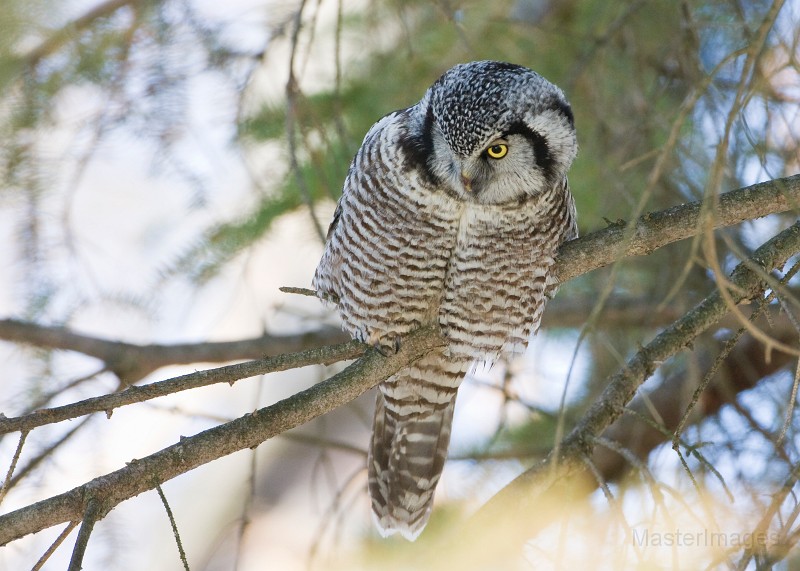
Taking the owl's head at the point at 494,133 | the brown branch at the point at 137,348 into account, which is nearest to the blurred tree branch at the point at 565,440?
the owl's head at the point at 494,133

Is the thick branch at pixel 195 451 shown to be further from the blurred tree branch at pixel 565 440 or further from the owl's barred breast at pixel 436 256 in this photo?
the owl's barred breast at pixel 436 256

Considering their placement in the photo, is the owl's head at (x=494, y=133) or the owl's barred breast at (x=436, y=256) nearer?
the owl's head at (x=494, y=133)

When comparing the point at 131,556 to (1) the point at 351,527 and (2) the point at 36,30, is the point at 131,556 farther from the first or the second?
(2) the point at 36,30

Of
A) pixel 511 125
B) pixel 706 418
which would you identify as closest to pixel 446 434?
pixel 706 418

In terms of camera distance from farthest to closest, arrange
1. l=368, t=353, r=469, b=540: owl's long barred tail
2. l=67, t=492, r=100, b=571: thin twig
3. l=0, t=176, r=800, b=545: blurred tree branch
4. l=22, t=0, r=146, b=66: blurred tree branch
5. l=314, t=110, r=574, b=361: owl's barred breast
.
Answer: l=368, t=353, r=469, b=540: owl's long barred tail < l=22, t=0, r=146, b=66: blurred tree branch < l=314, t=110, r=574, b=361: owl's barred breast < l=0, t=176, r=800, b=545: blurred tree branch < l=67, t=492, r=100, b=571: thin twig

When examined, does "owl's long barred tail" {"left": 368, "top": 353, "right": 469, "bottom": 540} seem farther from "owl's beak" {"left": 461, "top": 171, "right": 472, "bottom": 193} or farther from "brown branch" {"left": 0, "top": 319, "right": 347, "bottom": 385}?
"owl's beak" {"left": 461, "top": 171, "right": 472, "bottom": 193}

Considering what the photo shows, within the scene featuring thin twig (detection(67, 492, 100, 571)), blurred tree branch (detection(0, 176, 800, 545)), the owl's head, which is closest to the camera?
thin twig (detection(67, 492, 100, 571))

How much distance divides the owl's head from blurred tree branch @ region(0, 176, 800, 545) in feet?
0.89

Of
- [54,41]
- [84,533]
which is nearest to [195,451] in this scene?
[84,533]

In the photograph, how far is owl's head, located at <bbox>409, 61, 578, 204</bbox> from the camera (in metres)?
2.37

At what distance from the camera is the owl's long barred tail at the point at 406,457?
11.0 feet

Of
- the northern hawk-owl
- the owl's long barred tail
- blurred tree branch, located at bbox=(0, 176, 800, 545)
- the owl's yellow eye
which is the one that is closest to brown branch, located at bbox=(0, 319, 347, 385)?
the owl's long barred tail

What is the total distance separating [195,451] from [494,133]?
3.87ft

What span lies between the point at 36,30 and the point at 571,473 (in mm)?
2280
